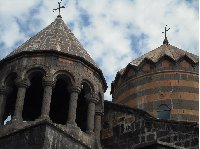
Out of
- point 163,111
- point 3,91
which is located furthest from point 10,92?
point 163,111

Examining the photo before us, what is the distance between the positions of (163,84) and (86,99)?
2956mm

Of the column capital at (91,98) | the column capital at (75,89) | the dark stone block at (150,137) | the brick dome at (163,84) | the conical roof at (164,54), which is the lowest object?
the dark stone block at (150,137)

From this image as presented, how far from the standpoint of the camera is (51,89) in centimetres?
994

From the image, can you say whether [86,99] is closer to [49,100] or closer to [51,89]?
[51,89]

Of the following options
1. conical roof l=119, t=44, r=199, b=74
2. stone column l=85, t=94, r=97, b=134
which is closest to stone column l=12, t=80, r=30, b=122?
stone column l=85, t=94, r=97, b=134

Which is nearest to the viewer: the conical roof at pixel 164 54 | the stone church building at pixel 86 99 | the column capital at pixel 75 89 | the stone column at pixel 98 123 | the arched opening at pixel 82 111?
the stone church building at pixel 86 99

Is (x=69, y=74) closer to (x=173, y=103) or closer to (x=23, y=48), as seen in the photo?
(x=23, y=48)

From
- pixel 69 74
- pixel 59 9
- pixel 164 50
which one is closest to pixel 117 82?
pixel 164 50

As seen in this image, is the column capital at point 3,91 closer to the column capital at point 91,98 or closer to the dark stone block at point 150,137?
the column capital at point 91,98

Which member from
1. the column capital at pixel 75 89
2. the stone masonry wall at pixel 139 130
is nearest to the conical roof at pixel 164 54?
the stone masonry wall at pixel 139 130

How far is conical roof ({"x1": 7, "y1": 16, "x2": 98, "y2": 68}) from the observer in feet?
35.0

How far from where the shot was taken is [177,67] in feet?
42.6

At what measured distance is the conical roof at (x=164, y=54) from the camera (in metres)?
13.2

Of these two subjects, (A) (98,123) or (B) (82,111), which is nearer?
(A) (98,123)
